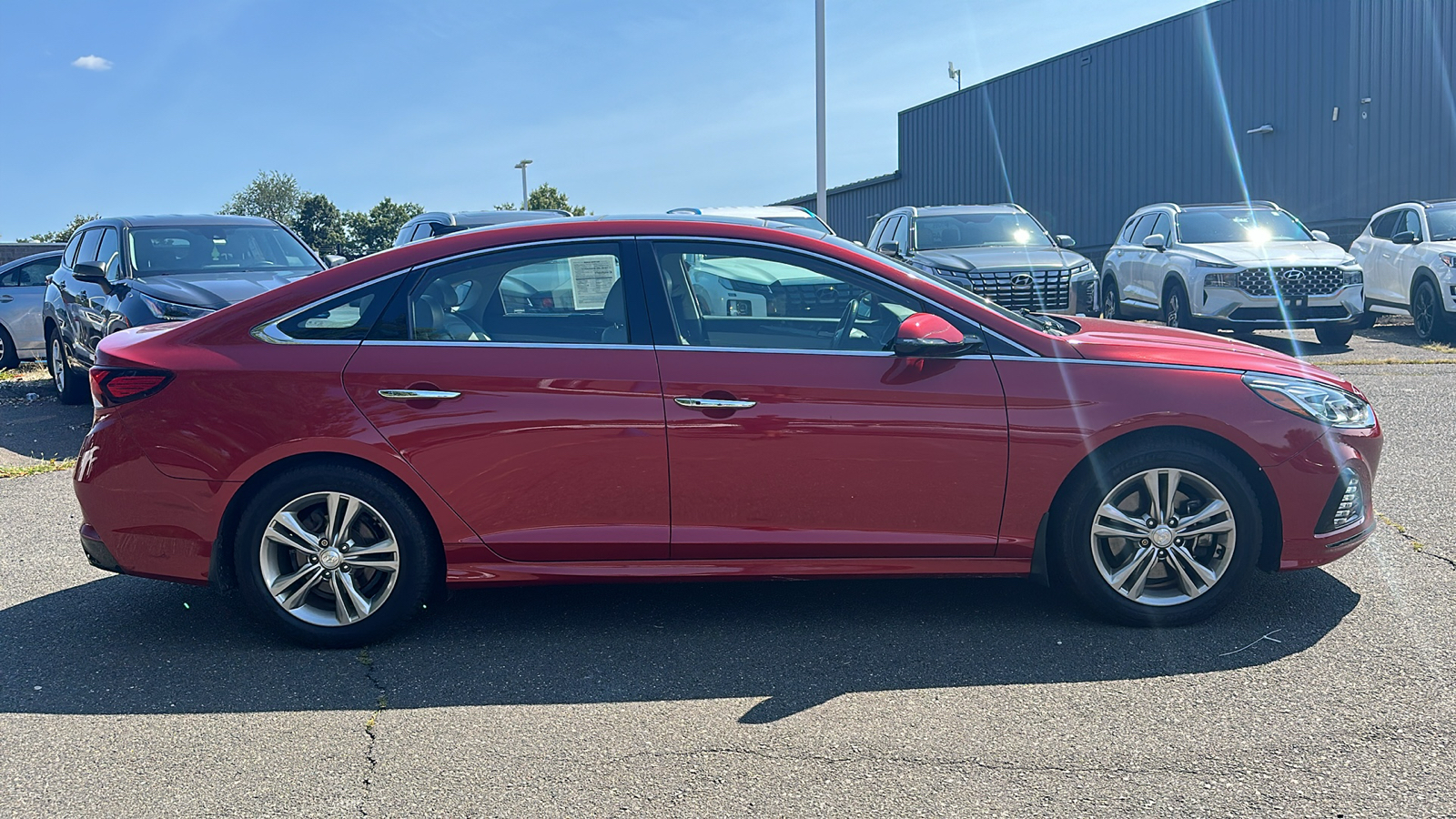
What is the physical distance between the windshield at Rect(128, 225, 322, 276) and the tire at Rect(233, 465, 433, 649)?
6.41 m

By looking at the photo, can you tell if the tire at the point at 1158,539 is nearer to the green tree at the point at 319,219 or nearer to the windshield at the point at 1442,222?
the windshield at the point at 1442,222

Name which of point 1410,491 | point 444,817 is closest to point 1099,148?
point 1410,491

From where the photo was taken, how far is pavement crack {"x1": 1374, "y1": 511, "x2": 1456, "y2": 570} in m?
4.93

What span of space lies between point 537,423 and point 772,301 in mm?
985

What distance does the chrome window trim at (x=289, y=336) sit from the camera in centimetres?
421

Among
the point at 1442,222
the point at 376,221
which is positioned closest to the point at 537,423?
the point at 1442,222

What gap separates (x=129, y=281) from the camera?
9.30m

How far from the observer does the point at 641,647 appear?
4188 millimetres

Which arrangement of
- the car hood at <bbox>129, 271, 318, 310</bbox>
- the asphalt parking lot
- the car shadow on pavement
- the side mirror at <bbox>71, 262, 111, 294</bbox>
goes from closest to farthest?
1. the asphalt parking lot
2. the car shadow on pavement
3. the car hood at <bbox>129, 271, 318, 310</bbox>
4. the side mirror at <bbox>71, 262, 111, 294</bbox>

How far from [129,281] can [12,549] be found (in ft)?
13.8

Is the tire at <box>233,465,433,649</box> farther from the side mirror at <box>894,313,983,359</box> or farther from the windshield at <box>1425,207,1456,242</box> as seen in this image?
the windshield at <box>1425,207,1456,242</box>

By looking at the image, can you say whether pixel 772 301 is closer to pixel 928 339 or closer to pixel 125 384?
pixel 928 339

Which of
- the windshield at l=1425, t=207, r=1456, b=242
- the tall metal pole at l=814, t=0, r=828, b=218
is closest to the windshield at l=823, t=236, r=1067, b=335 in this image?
the windshield at l=1425, t=207, r=1456, b=242

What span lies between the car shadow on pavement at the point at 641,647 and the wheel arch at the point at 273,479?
0.38 meters
